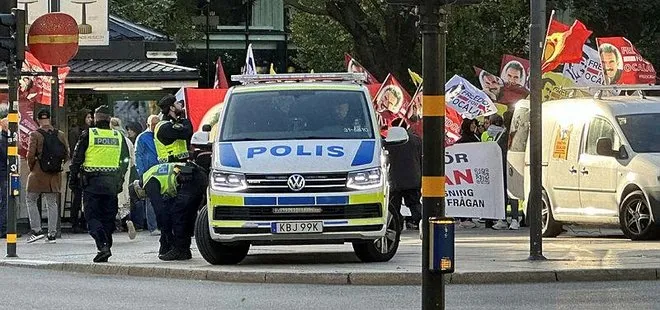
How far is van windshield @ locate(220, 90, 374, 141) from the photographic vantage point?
17219 millimetres

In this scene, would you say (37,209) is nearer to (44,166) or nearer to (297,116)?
(44,166)

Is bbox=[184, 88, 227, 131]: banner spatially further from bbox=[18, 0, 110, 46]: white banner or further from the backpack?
the backpack

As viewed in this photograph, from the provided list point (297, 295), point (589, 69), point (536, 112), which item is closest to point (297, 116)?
point (536, 112)

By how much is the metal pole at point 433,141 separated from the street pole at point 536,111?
24.6 ft

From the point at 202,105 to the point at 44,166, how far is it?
13.3 feet

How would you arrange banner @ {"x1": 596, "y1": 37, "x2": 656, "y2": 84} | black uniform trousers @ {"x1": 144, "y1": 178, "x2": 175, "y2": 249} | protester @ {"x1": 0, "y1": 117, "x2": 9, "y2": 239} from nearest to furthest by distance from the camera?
black uniform trousers @ {"x1": 144, "y1": 178, "x2": 175, "y2": 249} → protester @ {"x1": 0, "y1": 117, "x2": 9, "y2": 239} → banner @ {"x1": 596, "y1": 37, "x2": 656, "y2": 84}

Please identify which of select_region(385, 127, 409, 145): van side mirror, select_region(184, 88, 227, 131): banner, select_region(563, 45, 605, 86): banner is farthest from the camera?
select_region(563, 45, 605, 86): banner

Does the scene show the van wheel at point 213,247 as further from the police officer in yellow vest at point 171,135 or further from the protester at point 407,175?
the protester at point 407,175

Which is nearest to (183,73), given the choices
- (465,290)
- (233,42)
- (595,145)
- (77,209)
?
Answer: (77,209)

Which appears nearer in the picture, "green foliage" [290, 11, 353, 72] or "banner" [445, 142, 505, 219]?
"banner" [445, 142, 505, 219]

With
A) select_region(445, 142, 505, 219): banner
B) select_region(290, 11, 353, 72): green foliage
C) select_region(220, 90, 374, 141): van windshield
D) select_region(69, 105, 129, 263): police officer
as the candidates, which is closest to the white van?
select_region(445, 142, 505, 219): banner

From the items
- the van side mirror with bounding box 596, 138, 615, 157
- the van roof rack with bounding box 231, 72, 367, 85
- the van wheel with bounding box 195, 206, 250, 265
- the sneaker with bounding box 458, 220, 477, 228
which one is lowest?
the sneaker with bounding box 458, 220, 477, 228

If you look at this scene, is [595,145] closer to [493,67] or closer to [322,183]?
[322,183]

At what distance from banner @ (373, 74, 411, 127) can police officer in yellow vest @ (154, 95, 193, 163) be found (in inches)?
419
